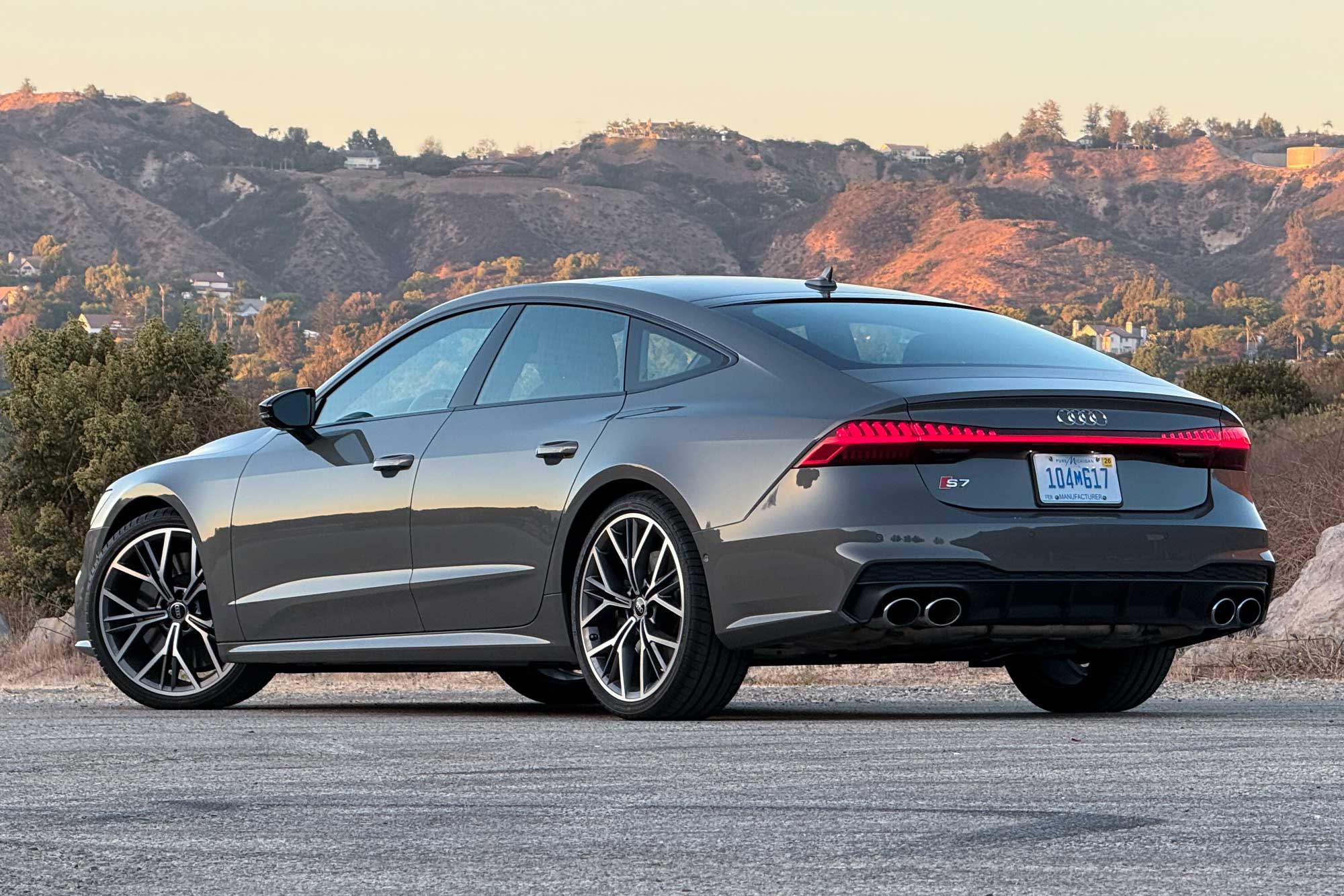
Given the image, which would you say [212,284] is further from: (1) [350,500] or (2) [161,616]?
(1) [350,500]

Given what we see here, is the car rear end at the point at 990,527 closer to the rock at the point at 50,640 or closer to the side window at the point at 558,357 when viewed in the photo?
the side window at the point at 558,357

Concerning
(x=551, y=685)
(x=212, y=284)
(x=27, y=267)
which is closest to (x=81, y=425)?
(x=551, y=685)

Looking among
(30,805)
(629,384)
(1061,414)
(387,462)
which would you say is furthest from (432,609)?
(30,805)

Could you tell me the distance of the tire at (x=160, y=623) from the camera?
352 inches

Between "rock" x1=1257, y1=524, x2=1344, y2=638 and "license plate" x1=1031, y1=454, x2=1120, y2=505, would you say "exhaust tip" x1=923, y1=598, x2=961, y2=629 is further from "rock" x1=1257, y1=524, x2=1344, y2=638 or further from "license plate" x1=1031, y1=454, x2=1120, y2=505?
"rock" x1=1257, y1=524, x2=1344, y2=638

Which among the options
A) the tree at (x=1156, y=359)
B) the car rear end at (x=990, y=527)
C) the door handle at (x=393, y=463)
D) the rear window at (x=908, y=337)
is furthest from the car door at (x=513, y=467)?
the tree at (x=1156, y=359)

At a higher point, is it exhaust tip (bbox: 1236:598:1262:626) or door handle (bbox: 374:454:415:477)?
door handle (bbox: 374:454:415:477)

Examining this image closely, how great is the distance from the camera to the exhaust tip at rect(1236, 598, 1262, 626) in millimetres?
7191

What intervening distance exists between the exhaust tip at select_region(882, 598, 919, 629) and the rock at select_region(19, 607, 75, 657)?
39.6ft

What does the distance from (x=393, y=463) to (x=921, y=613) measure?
7.77 feet

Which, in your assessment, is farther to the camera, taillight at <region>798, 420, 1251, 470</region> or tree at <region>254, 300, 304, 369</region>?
tree at <region>254, 300, 304, 369</region>

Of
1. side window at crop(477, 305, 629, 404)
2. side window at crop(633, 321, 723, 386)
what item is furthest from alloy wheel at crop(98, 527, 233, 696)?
side window at crop(633, 321, 723, 386)

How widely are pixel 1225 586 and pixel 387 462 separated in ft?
10.1

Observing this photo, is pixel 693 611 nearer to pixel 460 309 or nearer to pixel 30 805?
pixel 460 309
